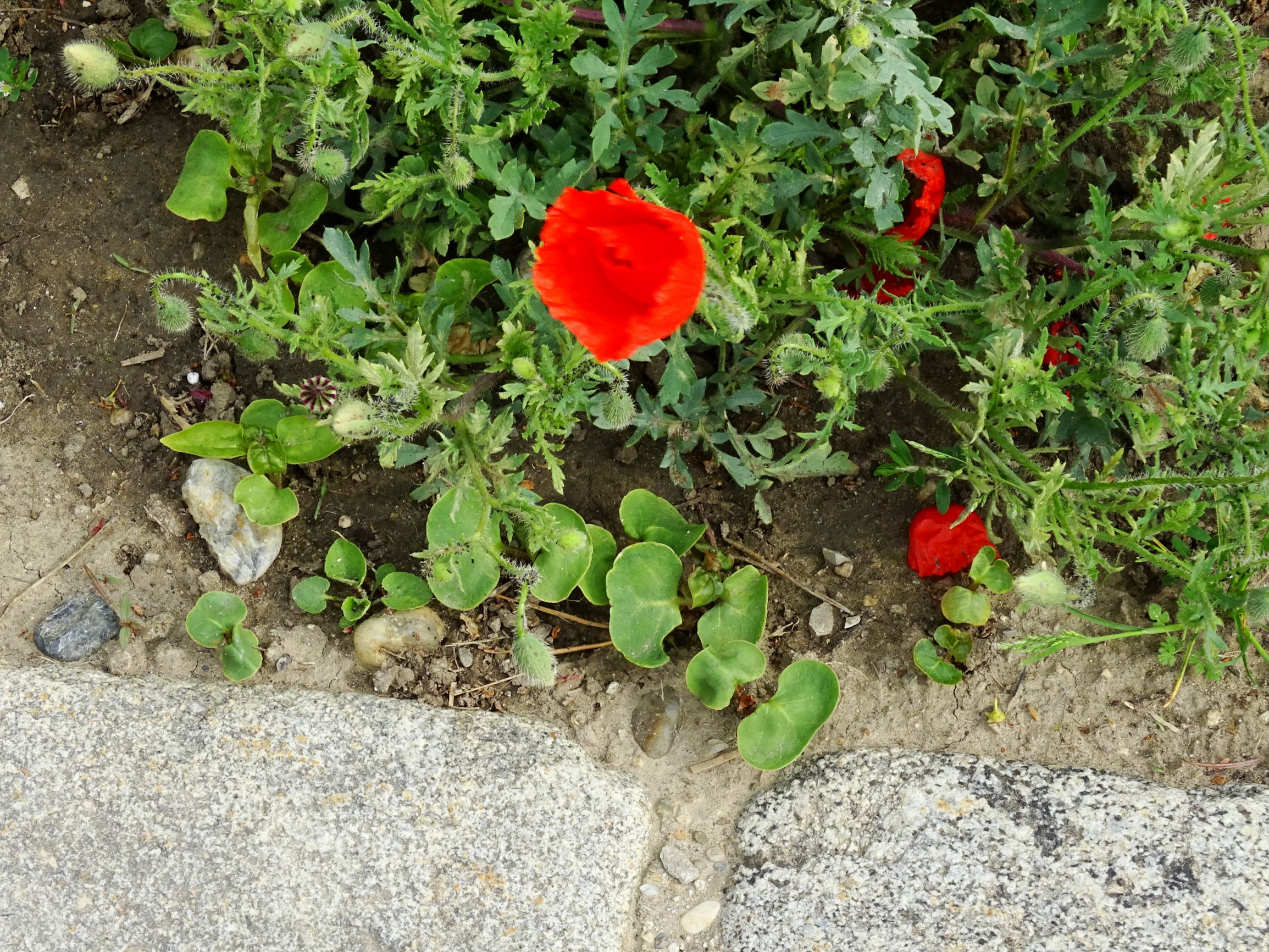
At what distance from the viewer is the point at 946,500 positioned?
8.70 feet

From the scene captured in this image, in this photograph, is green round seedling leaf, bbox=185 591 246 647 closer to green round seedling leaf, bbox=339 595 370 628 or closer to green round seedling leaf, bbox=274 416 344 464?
green round seedling leaf, bbox=339 595 370 628

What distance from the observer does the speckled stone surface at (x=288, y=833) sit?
241 centimetres

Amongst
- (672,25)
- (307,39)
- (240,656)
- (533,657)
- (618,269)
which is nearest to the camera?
(618,269)

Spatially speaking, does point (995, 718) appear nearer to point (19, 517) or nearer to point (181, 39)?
point (19, 517)

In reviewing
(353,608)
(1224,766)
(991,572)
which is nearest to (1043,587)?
(991,572)

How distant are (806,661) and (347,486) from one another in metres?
1.26

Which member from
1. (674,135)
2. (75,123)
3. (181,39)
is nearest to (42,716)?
(75,123)

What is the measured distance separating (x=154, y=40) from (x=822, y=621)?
2.30 metres

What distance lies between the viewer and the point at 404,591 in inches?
105

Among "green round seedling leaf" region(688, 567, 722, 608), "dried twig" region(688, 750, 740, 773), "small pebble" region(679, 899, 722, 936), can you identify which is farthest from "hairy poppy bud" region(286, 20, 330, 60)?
"small pebble" region(679, 899, 722, 936)

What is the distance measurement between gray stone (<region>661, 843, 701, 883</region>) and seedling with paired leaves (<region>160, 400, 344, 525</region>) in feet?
4.04

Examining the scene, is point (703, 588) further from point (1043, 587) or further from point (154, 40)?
point (154, 40)

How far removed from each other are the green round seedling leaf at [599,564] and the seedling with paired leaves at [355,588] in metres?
0.40

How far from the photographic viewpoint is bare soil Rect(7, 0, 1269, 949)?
269 centimetres
